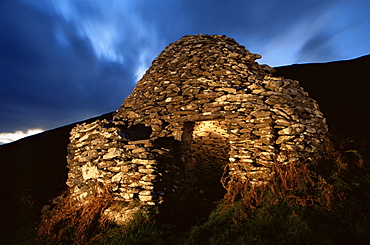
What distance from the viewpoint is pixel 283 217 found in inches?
110

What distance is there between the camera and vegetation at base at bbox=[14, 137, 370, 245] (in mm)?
2455

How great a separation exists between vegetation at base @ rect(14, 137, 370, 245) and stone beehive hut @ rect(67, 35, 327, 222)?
326 millimetres

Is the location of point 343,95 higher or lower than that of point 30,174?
higher

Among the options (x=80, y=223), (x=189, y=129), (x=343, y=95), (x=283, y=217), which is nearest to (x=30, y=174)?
(x=80, y=223)

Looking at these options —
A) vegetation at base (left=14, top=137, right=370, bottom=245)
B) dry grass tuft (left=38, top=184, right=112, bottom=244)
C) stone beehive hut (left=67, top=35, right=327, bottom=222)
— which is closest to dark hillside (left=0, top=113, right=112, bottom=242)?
dry grass tuft (left=38, top=184, right=112, bottom=244)

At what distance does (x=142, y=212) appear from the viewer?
332 cm

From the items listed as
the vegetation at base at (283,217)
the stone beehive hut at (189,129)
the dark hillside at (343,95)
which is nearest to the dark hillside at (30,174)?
the stone beehive hut at (189,129)

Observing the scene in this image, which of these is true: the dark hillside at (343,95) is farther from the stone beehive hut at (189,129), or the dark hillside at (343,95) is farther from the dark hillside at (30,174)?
the dark hillside at (30,174)

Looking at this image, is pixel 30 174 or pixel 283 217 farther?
pixel 30 174

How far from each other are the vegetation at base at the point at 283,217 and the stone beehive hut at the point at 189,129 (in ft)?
1.07

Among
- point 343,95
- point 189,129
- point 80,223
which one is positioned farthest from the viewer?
point 343,95

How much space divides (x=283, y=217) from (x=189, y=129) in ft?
9.40

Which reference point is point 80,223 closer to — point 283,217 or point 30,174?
point 283,217

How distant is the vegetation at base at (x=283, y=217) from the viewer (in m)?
2.46
